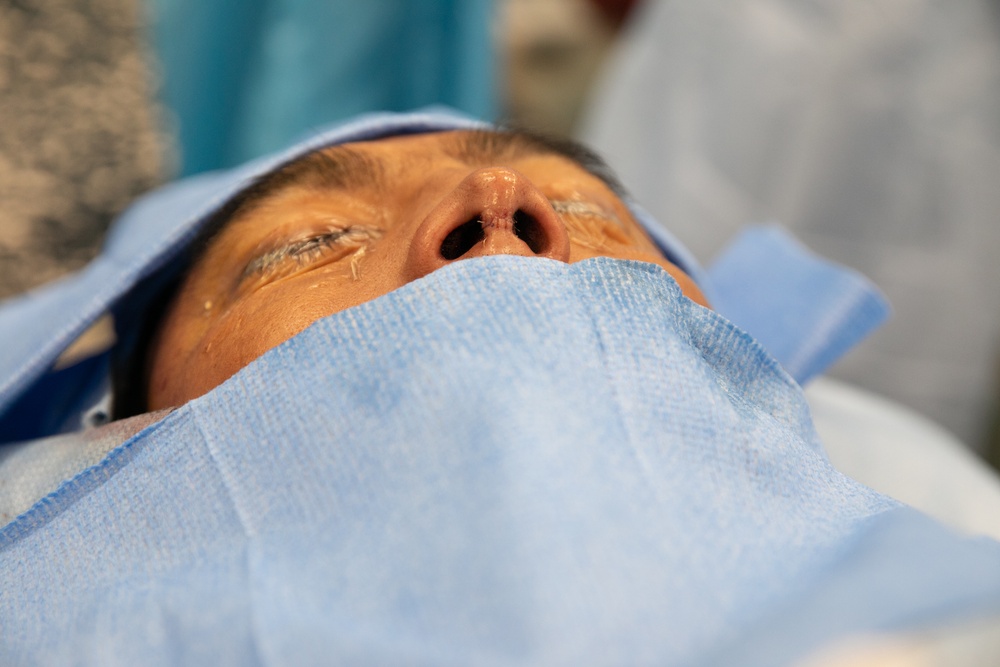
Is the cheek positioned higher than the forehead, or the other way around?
the forehead

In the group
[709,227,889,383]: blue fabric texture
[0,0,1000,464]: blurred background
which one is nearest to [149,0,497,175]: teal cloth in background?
[0,0,1000,464]: blurred background

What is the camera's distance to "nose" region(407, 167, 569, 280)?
0.57 meters

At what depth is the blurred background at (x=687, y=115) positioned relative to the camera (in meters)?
1.15

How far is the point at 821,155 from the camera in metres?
1.43

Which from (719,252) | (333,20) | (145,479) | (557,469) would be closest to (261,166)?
(145,479)

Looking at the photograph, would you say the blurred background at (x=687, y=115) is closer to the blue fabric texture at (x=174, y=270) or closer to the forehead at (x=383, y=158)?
the blue fabric texture at (x=174, y=270)

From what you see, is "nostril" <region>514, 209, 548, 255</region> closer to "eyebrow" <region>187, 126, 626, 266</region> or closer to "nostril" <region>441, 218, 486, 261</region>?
"nostril" <region>441, 218, 486, 261</region>

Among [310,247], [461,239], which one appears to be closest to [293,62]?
[310,247]

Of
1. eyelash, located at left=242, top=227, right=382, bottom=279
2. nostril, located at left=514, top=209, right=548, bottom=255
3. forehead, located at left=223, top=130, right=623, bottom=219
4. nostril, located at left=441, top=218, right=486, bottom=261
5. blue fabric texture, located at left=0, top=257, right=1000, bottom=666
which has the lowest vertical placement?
blue fabric texture, located at left=0, top=257, right=1000, bottom=666

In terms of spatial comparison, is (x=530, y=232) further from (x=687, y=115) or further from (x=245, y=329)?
(x=687, y=115)

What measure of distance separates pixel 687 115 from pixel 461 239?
1022 millimetres

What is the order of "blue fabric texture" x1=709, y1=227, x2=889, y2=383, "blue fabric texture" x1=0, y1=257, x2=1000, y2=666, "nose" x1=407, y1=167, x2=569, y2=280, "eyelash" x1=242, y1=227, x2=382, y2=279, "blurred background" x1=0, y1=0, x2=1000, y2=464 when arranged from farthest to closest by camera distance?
"blurred background" x1=0, y1=0, x2=1000, y2=464, "blue fabric texture" x1=709, y1=227, x2=889, y2=383, "eyelash" x1=242, y1=227, x2=382, y2=279, "nose" x1=407, y1=167, x2=569, y2=280, "blue fabric texture" x1=0, y1=257, x2=1000, y2=666

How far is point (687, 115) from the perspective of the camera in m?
1.51

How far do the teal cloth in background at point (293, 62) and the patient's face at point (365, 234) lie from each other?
1.76 ft
